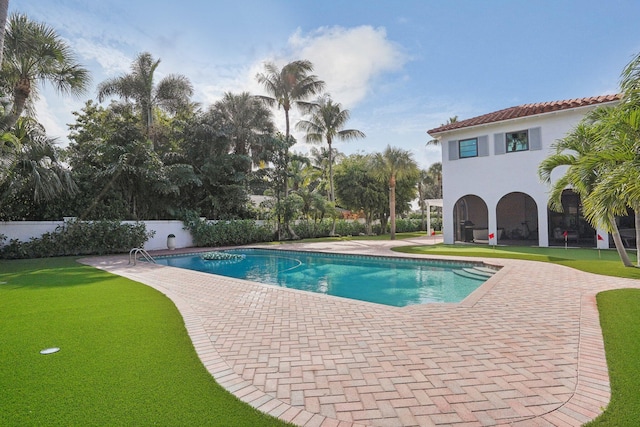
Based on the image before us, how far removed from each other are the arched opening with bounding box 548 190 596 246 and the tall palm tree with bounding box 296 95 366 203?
1700 cm

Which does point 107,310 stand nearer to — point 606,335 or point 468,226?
point 606,335

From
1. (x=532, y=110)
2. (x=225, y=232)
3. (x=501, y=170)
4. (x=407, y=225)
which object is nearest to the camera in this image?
(x=532, y=110)

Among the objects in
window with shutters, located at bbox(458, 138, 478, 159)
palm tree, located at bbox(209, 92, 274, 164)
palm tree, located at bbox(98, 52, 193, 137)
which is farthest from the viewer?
palm tree, located at bbox(209, 92, 274, 164)

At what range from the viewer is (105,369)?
149 inches

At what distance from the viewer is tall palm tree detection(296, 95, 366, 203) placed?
3102 cm

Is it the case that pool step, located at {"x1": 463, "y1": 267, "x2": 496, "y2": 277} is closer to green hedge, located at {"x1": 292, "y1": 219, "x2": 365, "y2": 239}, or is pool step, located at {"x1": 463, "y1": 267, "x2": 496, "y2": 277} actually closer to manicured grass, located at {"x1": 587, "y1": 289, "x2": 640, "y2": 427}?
manicured grass, located at {"x1": 587, "y1": 289, "x2": 640, "y2": 427}

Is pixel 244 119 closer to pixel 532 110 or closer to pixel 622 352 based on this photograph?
pixel 532 110

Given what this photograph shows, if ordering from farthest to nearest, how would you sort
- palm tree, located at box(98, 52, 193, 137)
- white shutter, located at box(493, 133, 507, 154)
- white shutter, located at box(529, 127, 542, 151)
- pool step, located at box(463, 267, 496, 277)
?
palm tree, located at box(98, 52, 193, 137)
white shutter, located at box(493, 133, 507, 154)
white shutter, located at box(529, 127, 542, 151)
pool step, located at box(463, 267, 496, 277)

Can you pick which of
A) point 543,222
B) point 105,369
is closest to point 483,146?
point 543,222

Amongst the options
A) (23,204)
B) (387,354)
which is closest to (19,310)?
(387,354)

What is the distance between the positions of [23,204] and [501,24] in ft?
75.3

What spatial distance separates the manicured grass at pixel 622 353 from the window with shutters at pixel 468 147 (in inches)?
543

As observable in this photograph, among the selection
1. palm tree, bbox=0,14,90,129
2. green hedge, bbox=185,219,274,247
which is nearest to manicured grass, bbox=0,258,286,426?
palm tree, bbox=0,14,90,129

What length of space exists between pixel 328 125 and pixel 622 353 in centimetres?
2923
